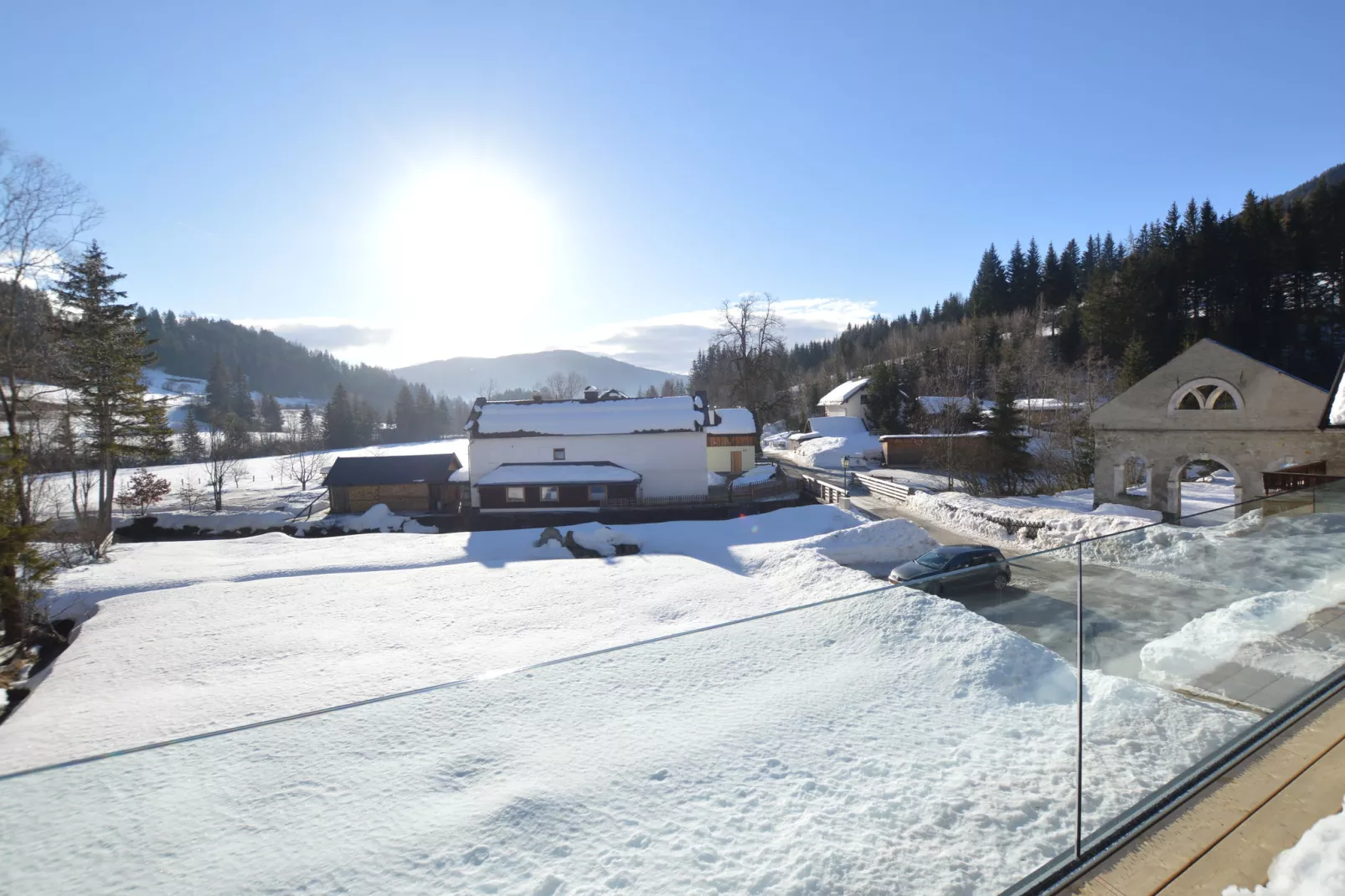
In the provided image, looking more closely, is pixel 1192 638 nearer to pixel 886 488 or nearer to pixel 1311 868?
pixel 1311 868

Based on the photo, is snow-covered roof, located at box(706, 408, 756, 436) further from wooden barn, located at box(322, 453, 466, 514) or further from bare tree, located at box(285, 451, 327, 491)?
bare tree, located at box(285, 451, 327, 491)

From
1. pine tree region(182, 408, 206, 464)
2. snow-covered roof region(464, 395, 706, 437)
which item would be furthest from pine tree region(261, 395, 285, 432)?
snow-covered roof region(464, 395, 706, 437)

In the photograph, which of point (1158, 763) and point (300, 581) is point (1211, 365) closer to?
point (1158, 763)

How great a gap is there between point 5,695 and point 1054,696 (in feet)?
60.6

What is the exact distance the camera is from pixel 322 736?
10.4 feet

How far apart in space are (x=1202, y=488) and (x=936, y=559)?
65.3ft

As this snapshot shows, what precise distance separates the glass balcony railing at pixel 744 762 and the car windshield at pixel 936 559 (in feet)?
32.2

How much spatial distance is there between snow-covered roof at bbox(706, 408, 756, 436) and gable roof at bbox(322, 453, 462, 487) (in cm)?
1846

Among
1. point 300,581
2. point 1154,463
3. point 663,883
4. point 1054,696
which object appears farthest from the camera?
point 1154,463

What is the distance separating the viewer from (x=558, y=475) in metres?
30.8

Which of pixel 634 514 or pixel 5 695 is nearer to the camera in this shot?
pixel 5 695

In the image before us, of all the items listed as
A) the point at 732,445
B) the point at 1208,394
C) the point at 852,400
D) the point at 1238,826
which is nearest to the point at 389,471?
the point at 732,445

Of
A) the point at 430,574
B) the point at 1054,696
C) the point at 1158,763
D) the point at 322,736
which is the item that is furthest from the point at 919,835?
the point at 430,574

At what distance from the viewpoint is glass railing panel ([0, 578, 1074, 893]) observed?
108 inches
